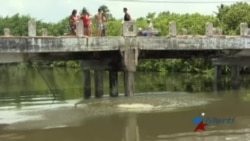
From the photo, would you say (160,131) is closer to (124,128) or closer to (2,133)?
(124,128)

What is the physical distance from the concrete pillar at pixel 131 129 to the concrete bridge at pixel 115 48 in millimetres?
5066

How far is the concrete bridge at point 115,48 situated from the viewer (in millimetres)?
22156

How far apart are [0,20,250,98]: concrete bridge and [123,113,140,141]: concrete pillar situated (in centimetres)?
507

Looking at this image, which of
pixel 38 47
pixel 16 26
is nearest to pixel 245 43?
pixel 38 47

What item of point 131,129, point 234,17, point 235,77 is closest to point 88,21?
point 131,129

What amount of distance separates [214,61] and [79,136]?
18869 mm

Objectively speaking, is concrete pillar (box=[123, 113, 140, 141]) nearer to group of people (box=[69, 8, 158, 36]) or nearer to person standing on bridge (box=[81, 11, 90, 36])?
person standing on bridge (box=[81, 11, 90, 36])

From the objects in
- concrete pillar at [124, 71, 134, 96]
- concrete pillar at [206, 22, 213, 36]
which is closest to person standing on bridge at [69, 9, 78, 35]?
concrete pillar at [124, 71, 134, 96]

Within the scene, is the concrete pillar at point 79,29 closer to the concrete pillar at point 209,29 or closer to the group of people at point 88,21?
the group of people at point 88,21

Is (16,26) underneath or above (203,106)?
above

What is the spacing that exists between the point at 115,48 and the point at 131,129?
7.80 m

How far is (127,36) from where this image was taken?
24.0m

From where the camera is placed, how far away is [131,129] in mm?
16891

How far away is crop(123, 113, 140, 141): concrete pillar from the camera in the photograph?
50.6 feet
